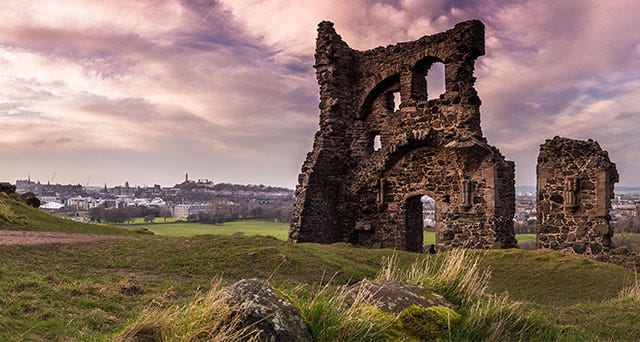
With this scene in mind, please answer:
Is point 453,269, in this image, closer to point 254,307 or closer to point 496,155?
point 254,307

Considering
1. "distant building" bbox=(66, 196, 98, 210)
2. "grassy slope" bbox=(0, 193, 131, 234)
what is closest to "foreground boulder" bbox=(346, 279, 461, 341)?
"grassy slope" bbox=(0, 193, 131, 234)

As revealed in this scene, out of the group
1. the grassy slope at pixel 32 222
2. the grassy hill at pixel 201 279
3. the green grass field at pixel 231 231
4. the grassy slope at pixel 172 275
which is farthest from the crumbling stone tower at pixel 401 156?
the grassy slope at pixel 32 222

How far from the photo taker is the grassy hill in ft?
22.0

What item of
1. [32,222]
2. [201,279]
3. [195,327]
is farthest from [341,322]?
[32,222]

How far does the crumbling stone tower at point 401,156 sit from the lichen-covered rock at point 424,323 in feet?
46.3

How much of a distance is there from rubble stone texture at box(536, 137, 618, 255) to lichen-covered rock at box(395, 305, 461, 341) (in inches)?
570

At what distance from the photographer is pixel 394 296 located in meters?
6.31

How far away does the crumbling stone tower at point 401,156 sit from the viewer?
788 inches

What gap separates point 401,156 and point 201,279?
13.8 meters

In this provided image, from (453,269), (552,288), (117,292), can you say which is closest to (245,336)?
(453,269)

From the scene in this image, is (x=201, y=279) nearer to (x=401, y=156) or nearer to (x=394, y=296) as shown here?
(x=394, y=296)

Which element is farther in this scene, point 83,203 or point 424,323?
point 83,203

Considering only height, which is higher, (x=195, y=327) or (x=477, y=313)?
(x=195, y=327)

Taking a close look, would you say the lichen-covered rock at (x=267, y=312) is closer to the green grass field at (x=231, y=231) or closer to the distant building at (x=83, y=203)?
the green grass field at (x=231, y=231)
